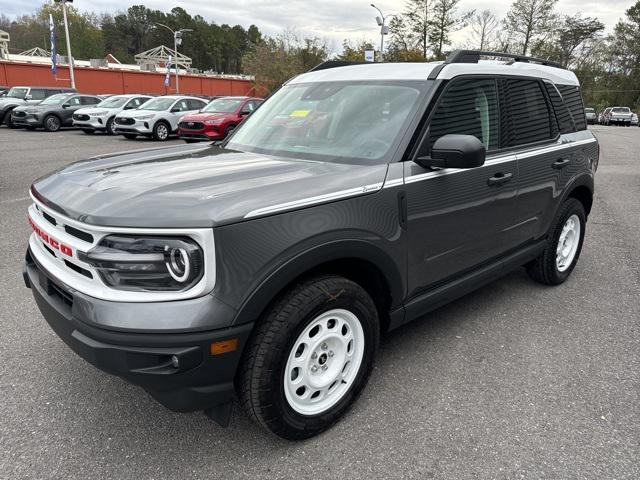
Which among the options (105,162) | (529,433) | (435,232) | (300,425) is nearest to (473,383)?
(529,433)

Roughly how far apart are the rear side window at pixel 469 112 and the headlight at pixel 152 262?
5.08 ft

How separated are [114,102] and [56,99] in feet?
9.50

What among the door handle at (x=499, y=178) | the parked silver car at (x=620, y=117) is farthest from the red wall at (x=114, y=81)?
the door handle at (x=499, y=178)

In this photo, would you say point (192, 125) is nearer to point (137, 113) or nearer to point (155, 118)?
point (155, 118)

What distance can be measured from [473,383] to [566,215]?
80.8 inches

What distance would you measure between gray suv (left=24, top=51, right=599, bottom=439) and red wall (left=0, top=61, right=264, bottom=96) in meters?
40.0

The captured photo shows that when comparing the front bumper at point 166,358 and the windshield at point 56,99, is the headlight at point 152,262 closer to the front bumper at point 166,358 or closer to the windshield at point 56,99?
the front bumper at point 166,358

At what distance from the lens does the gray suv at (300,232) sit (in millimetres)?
1963

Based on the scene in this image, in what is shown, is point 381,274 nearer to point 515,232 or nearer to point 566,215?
point 515,232

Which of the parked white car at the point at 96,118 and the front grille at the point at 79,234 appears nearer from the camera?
the front grille at the point at 79,234

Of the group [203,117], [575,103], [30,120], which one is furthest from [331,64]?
[30,120]

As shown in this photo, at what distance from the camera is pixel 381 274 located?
2.62 metres

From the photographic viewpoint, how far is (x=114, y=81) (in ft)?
145

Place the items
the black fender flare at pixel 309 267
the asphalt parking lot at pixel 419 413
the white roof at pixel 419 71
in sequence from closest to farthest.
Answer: the black fender flare at pixel 309 267 < the asphalt parking lot at pixel 419 413 < the white roof at pixel 419 71
